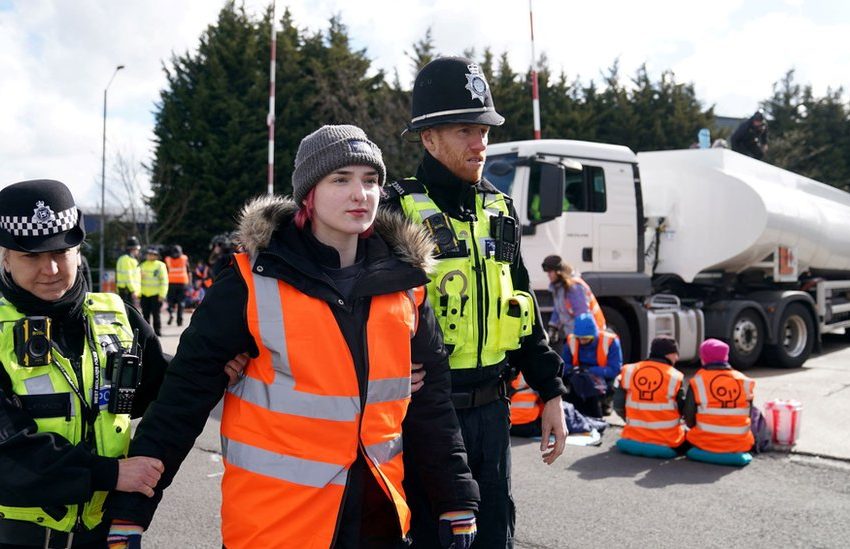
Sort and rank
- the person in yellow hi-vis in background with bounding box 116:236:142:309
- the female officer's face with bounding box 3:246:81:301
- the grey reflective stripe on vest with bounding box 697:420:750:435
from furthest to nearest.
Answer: the person in yellow hi-vis in background with bounding box 116:236:142:309 → the grey reflective stripe on vest with bounding box 697:420:750:435 → the female officer's face with bounding box 3:246:81:301

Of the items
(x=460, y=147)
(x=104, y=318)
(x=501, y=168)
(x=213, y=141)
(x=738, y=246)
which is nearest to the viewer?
(x=104, y=318)

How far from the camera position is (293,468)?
76.2 inches

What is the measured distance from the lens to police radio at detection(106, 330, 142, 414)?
2.18m

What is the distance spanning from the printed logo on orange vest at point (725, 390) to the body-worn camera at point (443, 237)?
153 inches

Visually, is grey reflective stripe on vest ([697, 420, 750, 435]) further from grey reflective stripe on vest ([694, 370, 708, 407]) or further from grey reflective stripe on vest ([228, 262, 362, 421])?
grey reflective stripe on vest ([228, 262, 362, 421])

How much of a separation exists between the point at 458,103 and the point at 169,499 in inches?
135

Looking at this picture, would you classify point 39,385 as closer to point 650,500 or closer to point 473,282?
point 473,282

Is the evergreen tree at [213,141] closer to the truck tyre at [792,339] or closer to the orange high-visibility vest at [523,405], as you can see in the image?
the truck tyre at [792,339]

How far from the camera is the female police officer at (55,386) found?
1.99 m

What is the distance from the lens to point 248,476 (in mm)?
1957

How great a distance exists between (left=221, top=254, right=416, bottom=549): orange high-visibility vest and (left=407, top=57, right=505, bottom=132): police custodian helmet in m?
0.93

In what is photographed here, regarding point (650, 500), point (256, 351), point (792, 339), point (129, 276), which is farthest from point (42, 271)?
point (129, 276)

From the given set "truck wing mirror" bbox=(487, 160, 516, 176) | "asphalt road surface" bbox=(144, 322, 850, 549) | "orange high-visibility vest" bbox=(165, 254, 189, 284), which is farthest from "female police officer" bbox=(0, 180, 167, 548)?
"orange high-visibility vest" bbox=(165, 254, 189, 284)

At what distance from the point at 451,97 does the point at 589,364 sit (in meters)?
4.99
